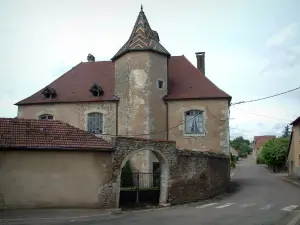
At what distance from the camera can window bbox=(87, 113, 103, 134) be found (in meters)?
30.3

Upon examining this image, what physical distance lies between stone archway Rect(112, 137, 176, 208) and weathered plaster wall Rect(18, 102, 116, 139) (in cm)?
1126

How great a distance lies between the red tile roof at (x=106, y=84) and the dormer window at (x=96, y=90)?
328 mm

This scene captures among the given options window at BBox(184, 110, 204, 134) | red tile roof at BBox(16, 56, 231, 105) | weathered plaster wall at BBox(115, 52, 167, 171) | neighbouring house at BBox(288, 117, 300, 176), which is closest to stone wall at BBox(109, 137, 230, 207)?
window at BBox(184, 110, 204, 134)

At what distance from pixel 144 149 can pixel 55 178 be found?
4.36 metres

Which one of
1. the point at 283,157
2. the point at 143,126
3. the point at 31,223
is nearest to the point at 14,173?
the point at 31,223

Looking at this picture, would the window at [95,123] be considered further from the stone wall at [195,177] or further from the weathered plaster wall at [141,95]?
the stone wall at [195,177]

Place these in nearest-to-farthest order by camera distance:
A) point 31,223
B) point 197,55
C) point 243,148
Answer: point 31,223 < point 197,55 < point 243,148

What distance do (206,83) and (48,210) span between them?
60.0 ft

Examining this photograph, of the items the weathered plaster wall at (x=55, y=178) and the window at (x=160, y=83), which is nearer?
the weathered plaster wall at (x=55, y=178)

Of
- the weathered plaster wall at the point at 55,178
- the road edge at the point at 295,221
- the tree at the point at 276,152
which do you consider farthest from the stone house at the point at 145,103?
the tree at the point at 276,152

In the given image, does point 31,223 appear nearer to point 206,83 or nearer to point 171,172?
point 171,172

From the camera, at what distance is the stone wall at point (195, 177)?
19.6m

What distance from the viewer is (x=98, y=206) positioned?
16.6 metres

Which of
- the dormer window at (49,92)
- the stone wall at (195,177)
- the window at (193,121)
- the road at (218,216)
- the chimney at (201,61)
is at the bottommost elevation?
the road at (218,216)
